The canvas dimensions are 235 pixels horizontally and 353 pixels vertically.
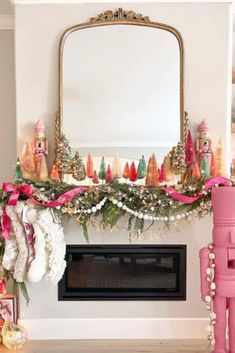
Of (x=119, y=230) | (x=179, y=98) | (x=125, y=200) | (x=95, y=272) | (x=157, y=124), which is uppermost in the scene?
(x=179, y=98)

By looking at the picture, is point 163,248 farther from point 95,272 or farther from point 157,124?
point 157,124

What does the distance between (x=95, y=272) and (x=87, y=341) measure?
46 cm

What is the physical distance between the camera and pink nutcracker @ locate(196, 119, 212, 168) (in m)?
2.88

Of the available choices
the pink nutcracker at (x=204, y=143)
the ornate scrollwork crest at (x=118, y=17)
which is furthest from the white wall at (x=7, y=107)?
the pink nutcracker at (x=204, y=143)

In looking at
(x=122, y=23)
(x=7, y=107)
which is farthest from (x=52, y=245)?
(x=122, y=23)

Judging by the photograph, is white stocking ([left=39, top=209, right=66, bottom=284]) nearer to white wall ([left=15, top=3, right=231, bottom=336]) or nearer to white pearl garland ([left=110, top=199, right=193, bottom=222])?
white wall ([left=15, top=3, right=231, bottom=336])

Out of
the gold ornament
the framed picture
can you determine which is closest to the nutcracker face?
the framed picture

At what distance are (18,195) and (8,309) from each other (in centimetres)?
78

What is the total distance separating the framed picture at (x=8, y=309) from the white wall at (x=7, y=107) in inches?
37.9

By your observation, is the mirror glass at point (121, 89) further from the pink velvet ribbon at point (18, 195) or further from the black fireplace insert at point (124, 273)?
the black fireplace insert at point (124, 273)

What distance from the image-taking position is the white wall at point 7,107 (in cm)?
328

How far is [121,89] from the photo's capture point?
294cm

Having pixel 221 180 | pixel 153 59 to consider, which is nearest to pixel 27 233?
pixel 221 180

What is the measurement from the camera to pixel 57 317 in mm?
2918
